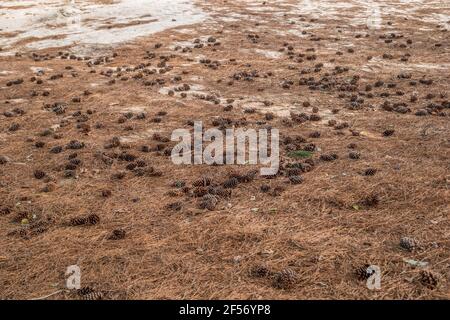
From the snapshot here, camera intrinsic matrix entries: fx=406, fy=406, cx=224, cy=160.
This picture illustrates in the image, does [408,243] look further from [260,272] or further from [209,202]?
[209,202]

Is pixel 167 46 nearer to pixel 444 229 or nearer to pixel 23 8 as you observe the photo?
pixel 444 229

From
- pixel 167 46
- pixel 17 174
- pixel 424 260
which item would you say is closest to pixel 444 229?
pixel 424 260

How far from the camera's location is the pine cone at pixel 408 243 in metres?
5.37

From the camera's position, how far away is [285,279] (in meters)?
4.91

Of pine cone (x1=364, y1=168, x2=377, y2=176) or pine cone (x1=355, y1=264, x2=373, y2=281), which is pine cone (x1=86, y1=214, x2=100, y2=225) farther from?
pine cone (x1=364, y1=168, x2=377, y2=176)

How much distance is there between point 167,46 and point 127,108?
989 cm

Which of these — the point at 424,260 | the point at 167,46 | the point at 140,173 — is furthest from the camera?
the point at 167,46

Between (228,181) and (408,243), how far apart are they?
3219 millimetres

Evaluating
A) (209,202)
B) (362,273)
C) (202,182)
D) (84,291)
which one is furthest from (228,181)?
(84,291)

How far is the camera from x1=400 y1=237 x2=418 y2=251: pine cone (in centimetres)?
537

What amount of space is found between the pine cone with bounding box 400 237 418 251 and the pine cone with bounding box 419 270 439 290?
0.59m

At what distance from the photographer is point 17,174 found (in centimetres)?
819

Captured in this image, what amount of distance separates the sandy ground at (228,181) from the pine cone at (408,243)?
0.02 metres

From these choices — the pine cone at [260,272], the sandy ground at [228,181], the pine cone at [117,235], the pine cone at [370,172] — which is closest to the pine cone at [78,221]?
the sandy ground at [228,181]
